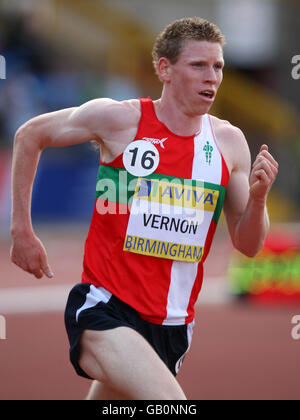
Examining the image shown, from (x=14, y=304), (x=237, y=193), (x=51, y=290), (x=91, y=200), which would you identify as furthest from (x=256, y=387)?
(x=91, y=200)

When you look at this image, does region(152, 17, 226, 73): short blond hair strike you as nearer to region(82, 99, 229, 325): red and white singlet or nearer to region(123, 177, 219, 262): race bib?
region(82, 99, 229, 325): red and white singlet

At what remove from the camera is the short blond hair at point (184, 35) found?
3.99 metres

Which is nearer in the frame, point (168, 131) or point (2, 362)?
point (168, 131)

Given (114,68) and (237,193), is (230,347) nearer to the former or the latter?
(237,193)

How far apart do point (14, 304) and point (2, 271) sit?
9.55ft

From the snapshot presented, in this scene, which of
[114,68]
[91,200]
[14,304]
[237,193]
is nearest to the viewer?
[237,193]

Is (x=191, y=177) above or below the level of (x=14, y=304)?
above

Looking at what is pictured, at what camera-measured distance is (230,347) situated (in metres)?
8.77

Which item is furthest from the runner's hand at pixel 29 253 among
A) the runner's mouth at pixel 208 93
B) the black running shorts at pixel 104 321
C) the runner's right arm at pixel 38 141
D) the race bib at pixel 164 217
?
the runner's mouth at pixel 208 93

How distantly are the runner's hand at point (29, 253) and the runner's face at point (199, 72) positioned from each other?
110 cm

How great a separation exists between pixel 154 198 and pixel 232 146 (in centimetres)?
55

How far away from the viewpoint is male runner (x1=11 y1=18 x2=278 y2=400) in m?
3.99

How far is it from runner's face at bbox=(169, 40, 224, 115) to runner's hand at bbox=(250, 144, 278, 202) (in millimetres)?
408

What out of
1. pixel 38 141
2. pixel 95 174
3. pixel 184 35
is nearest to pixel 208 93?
pixel 184 35
